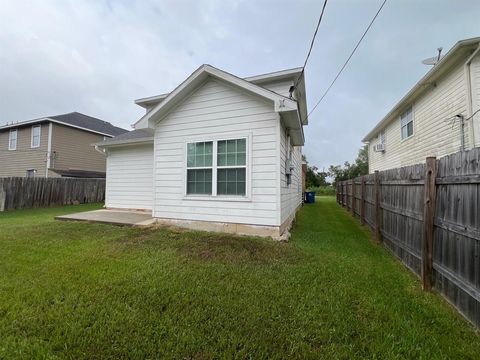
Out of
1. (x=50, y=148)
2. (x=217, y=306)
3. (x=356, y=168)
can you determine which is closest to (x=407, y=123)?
(x=217, y=306)

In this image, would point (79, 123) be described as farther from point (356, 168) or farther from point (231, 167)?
point (356, 168)

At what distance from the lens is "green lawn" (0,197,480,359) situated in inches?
84.8

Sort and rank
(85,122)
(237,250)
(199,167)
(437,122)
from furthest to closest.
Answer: (85,122), (437,122), (199,167), (237,250)

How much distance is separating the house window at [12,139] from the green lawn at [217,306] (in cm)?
1996

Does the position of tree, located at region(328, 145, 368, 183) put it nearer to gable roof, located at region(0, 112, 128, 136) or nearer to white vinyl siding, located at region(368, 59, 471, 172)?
white vinyl siding, located at region(368, 59, 471, 172)

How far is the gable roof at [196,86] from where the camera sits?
18.2ft

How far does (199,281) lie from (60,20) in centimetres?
1286

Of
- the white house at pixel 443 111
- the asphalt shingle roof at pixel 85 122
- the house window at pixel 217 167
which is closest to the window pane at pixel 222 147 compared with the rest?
the house window at pixel 217 167

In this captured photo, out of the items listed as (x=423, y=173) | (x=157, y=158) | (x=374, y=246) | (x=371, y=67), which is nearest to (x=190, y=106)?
(x=157, y=158)

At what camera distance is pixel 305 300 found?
2.98 m

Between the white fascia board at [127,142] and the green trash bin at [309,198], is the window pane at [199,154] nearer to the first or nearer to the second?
the white fascia board at [127,142]

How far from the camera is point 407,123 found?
11.9 metres

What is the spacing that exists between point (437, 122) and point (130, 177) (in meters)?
12.6

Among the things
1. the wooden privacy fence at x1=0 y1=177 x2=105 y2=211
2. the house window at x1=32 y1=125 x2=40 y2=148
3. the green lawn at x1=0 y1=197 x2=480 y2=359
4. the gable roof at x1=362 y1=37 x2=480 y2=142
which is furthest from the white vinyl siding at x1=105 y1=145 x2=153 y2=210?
the house window at x1=32 y1=125 x2=40 y2=148
